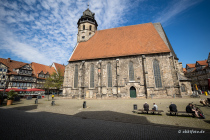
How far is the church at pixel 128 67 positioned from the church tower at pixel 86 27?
3.55 m

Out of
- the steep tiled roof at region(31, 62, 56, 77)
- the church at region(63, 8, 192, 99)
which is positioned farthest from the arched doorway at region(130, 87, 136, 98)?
the steep tiled roof at region(31, 62, 56, 77)

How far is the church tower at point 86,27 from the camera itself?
28.4 meters

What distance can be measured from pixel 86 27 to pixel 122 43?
41.4 ft

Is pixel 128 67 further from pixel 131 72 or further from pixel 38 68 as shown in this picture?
pixel 38 68

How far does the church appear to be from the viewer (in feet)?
59.3

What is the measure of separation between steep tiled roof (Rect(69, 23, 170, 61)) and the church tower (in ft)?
6.44

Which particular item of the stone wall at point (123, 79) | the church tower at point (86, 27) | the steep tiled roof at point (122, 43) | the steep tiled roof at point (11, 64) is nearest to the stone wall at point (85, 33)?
the church tower at point (86, 27)

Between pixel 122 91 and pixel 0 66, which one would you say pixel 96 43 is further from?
pixel 0 66

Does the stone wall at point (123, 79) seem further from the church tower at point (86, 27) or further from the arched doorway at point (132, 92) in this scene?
the church tower at point (86, 27)

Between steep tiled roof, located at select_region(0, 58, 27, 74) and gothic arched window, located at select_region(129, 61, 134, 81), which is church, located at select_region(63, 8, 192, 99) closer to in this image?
gothic arched window, located at select_region(129, 61, 134, 81)

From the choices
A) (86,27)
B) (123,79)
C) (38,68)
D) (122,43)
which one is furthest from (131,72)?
(38,68)

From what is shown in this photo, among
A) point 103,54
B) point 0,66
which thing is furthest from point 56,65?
point 103,54

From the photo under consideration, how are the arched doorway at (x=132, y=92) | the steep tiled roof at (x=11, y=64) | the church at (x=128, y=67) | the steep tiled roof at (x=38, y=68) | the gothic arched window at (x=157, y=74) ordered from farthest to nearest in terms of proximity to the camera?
the steep tiled roof at (x=38, y=68) → the steep tiled roof at (x=11, y=64) → the arched doorway at (x=132, y=92) → the gothic arched window at (x=157, y=74) → the church at (x=128, y=67)

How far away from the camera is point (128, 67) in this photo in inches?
798
